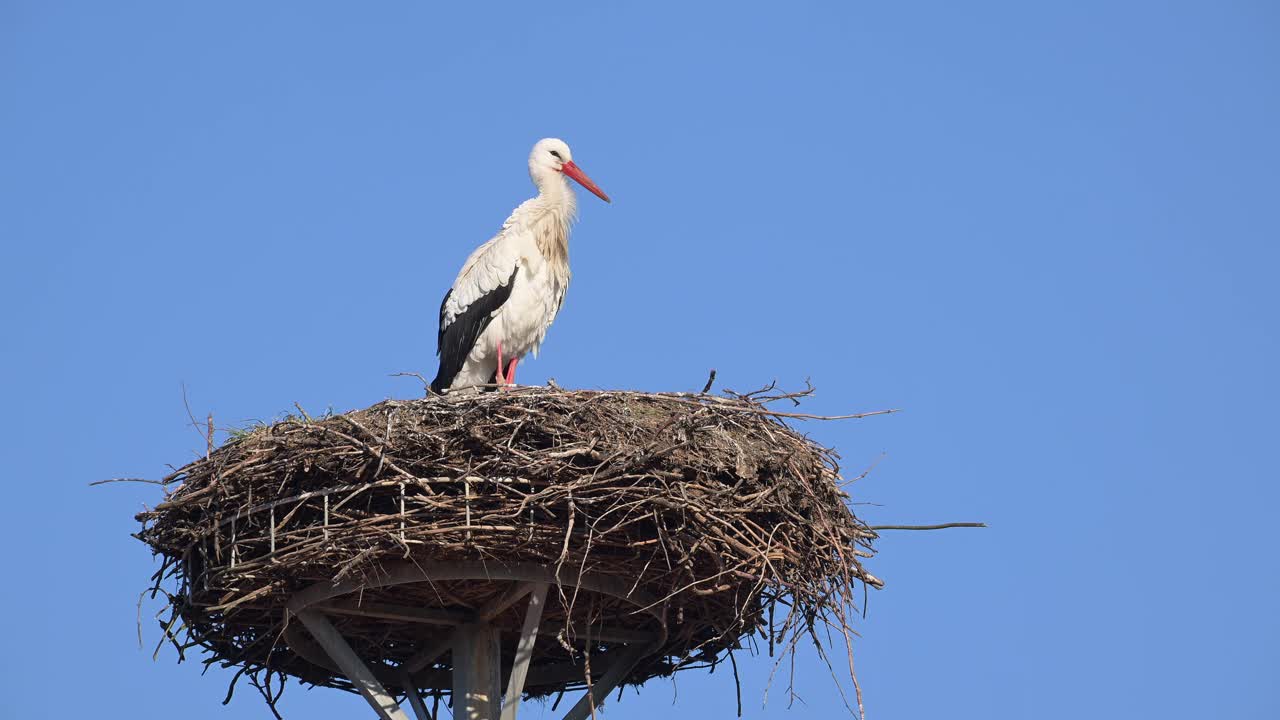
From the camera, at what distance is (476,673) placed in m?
10.8

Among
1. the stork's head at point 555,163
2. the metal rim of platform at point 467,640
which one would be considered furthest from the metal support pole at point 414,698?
the stork's head at point 555,163

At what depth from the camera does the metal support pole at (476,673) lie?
10.7m

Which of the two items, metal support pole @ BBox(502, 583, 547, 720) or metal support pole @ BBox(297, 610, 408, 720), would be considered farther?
metal support pole @ BBox(297, 610, 408, 720)

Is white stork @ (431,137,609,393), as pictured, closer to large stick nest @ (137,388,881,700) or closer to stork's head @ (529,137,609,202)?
stork's head @ (529,137,609,202)

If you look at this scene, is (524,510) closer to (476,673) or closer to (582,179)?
(476,673)

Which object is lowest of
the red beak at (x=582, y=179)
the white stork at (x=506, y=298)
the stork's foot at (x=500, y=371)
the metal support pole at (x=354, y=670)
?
the metal support pole at (x=354, y=670)

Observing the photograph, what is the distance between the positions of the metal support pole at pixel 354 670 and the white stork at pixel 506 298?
319 cm

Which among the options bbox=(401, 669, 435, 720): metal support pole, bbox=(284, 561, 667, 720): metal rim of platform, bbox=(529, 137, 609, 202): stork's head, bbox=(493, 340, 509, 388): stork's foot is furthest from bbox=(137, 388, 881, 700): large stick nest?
bbox=(529, 137, 609, 202): stork's head

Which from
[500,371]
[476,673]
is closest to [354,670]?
[476,673]

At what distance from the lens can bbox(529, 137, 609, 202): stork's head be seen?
14297 millimetres

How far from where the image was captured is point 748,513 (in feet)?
32.3

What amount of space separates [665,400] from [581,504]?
1.06 m

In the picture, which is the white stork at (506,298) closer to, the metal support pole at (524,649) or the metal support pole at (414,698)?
the metal support pole at (414,698)

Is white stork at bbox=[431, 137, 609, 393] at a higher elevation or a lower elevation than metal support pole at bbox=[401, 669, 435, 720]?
higher
